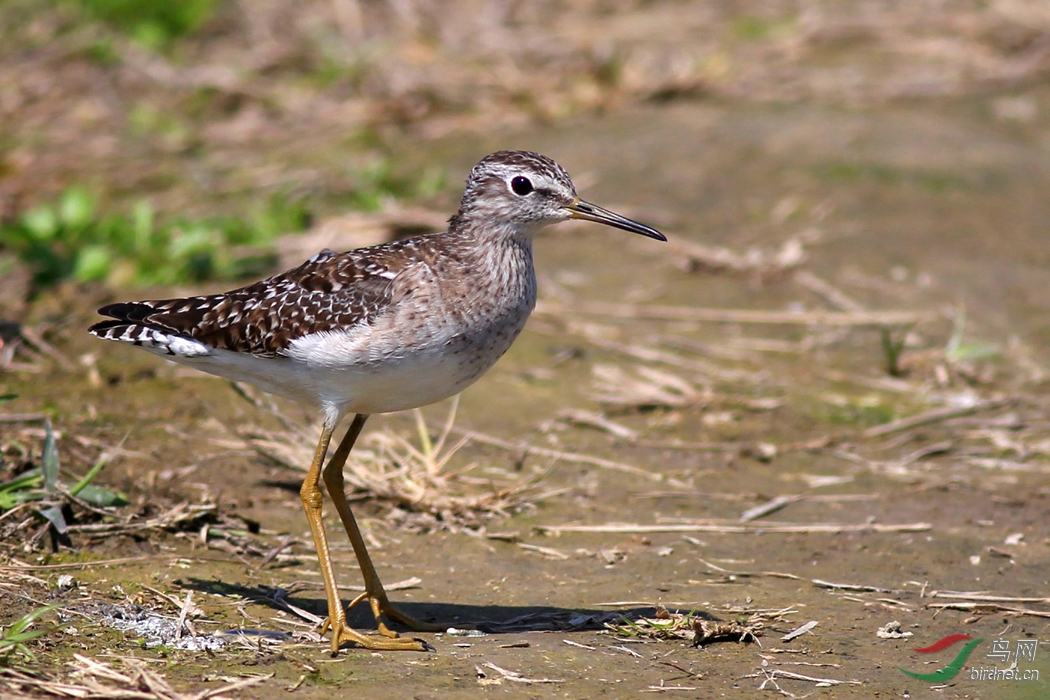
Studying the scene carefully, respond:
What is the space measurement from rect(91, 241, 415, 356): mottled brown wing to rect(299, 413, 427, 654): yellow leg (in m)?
0.51

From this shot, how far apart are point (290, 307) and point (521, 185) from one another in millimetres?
1325

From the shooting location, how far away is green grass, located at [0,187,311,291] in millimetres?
9874

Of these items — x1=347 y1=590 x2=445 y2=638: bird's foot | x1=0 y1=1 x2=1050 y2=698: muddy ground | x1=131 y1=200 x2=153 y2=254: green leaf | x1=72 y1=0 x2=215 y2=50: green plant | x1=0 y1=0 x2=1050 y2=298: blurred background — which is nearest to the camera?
x1=0 y1=1 x2=1050 y2=698: muddy ground

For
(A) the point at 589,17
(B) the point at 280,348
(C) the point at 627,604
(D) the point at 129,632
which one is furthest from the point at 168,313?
(A) the point at 589,17

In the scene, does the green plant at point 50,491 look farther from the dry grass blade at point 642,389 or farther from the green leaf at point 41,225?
the green leaf at point 41,225

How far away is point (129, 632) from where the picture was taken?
5199mm

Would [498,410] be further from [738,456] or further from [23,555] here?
[23,555]

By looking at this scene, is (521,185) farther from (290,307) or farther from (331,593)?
(331,593)

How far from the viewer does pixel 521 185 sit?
6293 millimetres

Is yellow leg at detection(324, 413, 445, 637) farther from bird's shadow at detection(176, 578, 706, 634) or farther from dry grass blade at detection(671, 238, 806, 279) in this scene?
dry grass blade at detection(671, 238, 806, 279)

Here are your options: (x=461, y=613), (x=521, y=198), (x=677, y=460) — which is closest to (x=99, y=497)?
(x=461, y=613)

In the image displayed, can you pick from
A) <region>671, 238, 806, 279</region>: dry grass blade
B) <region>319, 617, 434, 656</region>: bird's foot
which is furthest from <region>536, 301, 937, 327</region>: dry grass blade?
<region>319, 617, 434, 656</region>: bird's foot

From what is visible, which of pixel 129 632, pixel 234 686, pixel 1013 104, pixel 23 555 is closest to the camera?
pixel 234 686

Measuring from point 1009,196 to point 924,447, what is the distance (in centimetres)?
442
